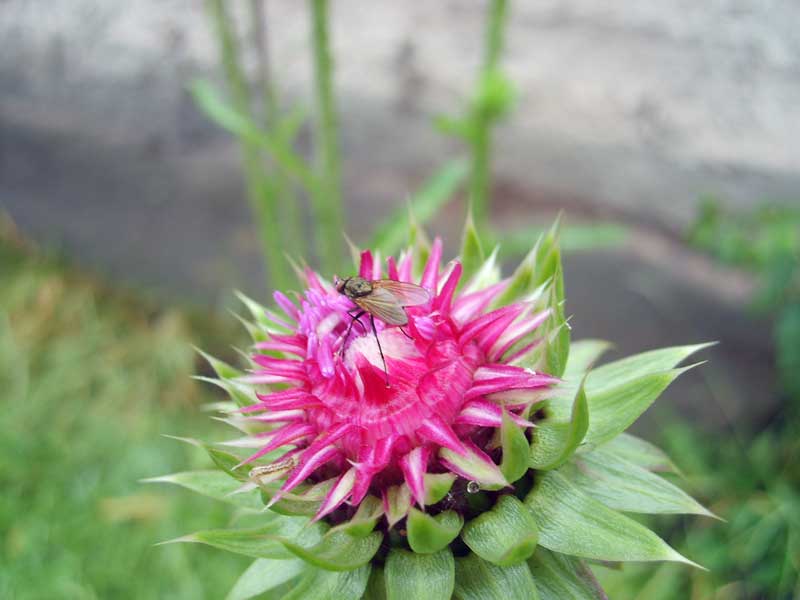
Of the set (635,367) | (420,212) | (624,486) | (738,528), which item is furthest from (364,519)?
(738,528)

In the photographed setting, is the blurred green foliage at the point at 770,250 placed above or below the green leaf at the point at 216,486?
below

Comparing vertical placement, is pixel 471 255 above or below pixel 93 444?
above

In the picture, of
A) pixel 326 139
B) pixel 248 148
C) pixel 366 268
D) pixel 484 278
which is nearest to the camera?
pixel 366 268

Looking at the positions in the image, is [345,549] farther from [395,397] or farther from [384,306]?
[384,306]

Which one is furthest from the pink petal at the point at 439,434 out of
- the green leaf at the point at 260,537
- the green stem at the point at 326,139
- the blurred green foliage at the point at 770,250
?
the blurred green foliage at the point at 770,250

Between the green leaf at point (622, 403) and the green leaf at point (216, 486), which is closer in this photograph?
the green leaf at point (622, 403)

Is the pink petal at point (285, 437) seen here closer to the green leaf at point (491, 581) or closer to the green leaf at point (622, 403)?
the green leaf at point (491, 581)

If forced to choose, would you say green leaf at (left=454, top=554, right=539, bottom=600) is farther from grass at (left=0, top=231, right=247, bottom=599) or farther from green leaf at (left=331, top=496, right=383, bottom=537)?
grass at (left=0, top=231, right=247, bottom=599)

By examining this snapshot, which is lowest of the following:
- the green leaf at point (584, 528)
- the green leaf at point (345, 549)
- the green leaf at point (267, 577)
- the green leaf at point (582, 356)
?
the green leaf at point (267, 577)
